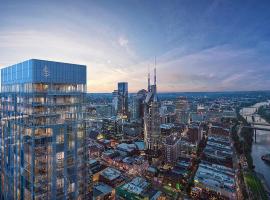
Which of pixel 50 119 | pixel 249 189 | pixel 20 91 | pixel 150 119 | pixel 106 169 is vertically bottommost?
pixel 249 189

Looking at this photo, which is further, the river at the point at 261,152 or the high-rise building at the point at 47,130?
the river at the point at 261,152

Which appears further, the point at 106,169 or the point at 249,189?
the point at 106,169

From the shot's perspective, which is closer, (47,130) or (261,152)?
(47,130)

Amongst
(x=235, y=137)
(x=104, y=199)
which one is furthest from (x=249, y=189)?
(x=235, y=137)

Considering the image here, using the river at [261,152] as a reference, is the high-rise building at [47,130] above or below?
above

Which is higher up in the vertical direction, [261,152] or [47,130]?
[47,130]

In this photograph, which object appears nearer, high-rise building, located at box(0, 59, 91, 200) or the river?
high-rise building, located at box(0, 59, 91, 200)

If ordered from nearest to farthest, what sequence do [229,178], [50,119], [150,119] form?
[50,119] < [229,178] < [150,119]

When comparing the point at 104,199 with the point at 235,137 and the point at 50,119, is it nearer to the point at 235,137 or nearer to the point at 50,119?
the point at 50,119
